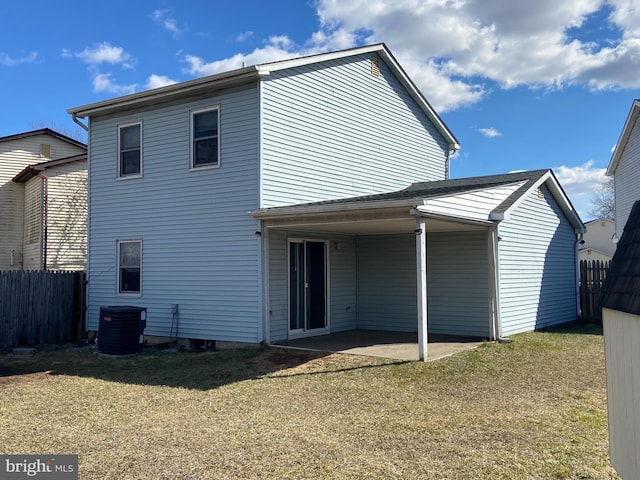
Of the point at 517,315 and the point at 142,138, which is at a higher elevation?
the point at 142,138

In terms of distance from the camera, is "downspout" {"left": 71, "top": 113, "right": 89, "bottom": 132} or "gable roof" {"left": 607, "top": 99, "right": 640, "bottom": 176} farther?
"gable roof" {"left": 607, "top": 99, "right": 640, "bottom": 176}

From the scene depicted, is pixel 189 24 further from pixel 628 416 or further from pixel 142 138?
pixel 628 416

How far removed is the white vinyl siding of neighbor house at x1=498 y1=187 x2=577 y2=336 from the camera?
12.3 metres

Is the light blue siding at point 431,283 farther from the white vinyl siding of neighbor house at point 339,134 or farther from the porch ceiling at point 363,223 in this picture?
the white vinyl siding of neighbor house at point 339,134

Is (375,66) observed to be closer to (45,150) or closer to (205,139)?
(205,139)

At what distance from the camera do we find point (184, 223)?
11.9m

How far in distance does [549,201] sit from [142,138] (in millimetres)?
10301

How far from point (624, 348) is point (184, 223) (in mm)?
9608

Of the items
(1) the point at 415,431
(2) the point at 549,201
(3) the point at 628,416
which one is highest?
(2) the point at 549,201

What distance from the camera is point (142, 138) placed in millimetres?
12641

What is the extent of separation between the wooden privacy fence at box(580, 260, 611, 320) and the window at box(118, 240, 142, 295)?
39.6 ft

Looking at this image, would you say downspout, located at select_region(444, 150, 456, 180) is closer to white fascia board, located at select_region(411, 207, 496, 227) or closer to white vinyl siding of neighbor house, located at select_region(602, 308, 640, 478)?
white fascia board, located at select_region(411, 207, 496, 227)

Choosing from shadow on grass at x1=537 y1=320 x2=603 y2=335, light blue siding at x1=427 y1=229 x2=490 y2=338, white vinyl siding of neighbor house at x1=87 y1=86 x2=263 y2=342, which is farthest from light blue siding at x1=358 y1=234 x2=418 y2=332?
white vinyl siding of neighbor house at x1=87 y1=86 x2=263 y2=342

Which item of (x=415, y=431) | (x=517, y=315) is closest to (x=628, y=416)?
(x=415, y=431)
